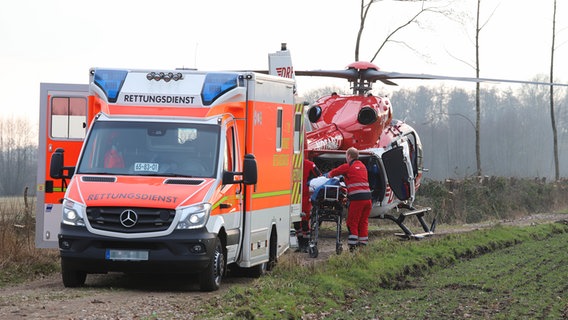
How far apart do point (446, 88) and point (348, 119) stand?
75270 mm

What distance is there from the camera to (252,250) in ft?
49.3

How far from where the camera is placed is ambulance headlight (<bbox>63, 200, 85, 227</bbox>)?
43.2ft

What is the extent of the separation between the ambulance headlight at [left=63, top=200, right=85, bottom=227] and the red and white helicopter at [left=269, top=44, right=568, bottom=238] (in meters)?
10.3

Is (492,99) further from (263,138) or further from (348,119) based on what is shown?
(263,138)

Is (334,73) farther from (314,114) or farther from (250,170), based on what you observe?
(250,170)

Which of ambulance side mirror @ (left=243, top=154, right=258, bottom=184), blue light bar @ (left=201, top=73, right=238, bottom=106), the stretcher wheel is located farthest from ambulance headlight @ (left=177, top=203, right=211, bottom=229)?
the stretcher wheel

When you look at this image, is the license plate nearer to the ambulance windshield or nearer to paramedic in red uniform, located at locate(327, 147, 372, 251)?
the ambulance windshield

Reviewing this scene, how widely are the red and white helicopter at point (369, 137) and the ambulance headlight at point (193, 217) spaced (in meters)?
10.0

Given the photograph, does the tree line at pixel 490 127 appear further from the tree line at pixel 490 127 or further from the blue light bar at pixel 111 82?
the blue light bar at pixel 111 82

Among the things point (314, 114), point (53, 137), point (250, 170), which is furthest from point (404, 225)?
point (250, 170)

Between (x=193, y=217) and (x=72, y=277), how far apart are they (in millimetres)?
1805

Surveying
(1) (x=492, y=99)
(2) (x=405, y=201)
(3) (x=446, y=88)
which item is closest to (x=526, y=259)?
(2) (x=405, y=201)

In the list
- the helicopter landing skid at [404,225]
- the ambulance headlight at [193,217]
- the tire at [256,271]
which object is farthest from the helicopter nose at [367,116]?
the ambulance headlight at [193,217]

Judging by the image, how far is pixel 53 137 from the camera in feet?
54.0
